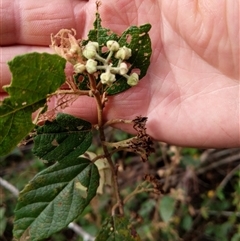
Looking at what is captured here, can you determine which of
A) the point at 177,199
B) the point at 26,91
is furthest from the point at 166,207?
the point at 26,91

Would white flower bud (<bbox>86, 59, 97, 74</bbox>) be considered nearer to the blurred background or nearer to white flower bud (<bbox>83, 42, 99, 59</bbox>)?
white flower bud (<bbox>83, 42, 99, 59</bbox>)

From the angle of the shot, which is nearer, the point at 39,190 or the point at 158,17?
the point at 39,190

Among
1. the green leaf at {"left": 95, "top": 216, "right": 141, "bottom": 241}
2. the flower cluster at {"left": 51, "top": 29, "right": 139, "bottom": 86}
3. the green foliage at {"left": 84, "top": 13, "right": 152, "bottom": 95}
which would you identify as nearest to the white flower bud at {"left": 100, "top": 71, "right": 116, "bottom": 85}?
the flower cluster at {"left": 51, "top": 29, "right": 139, "bottom": 86}

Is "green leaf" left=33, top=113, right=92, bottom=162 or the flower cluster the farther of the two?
"green leaf" left=33, top=113, right=92, bottom=162

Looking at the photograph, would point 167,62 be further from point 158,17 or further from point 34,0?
point 34,0

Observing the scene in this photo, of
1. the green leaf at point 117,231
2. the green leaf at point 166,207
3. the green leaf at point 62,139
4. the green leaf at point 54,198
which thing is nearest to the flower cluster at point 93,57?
the green leaf at point 62,139

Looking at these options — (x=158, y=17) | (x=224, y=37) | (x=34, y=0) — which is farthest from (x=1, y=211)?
(x=224, y=37)

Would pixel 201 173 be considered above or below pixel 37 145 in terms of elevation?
below

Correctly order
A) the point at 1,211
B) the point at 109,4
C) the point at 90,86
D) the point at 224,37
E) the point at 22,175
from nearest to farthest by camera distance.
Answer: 1. the point at 90,86
2. the point at 224,37
3. the point at 109,4
4. the point at 1,211
5. the point at 22,175
